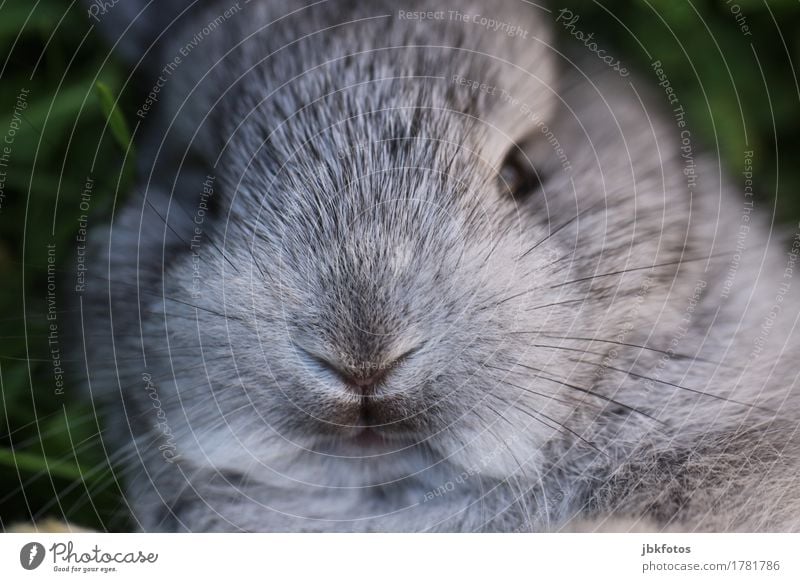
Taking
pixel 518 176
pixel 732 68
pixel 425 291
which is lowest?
pixel 425 291

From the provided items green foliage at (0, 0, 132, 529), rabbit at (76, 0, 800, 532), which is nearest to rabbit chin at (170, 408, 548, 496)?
rabbit at (76, 0, 800, 532)

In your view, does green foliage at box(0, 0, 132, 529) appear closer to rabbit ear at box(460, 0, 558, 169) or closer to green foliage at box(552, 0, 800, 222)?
rabbit ear at box(460, 0, 558, 169)

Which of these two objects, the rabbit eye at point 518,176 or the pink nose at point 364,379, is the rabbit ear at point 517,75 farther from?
the pink nose at point 364,379

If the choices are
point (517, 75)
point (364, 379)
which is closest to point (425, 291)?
point (364, 379)

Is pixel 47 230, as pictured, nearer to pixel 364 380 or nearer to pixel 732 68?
pixel 364 380

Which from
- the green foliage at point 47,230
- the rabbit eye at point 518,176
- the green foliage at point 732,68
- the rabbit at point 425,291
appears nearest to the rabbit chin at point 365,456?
the rabbit at point 425,291
